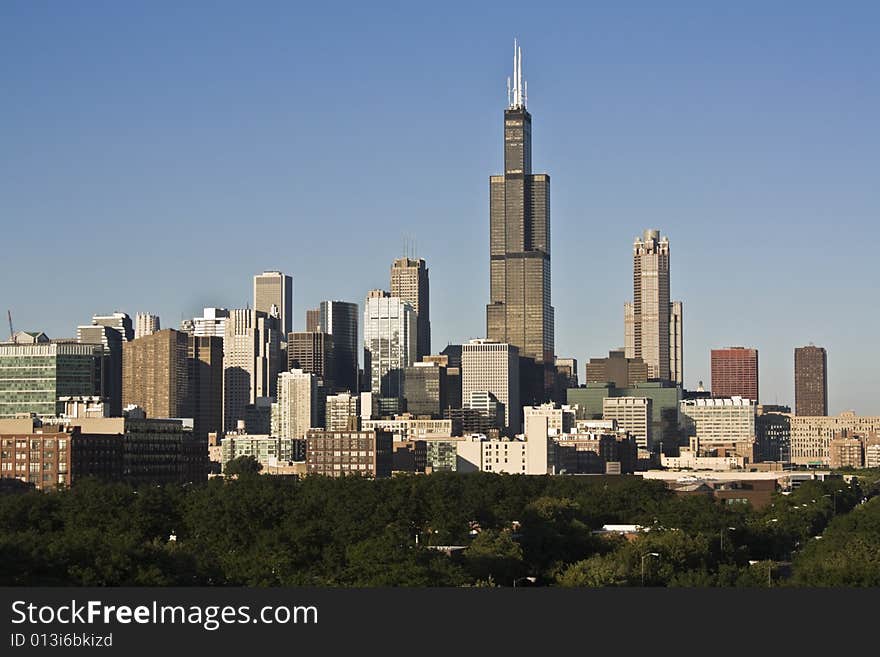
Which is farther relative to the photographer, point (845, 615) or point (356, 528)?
point (356, 528)

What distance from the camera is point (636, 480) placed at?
190 m

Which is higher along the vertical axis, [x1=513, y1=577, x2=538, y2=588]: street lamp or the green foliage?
the green foliage

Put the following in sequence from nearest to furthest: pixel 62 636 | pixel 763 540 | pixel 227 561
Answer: pixel 62 636 < pixel 227 561 < pixel 763 540

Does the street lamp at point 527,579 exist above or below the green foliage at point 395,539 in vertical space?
below

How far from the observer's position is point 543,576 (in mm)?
92500

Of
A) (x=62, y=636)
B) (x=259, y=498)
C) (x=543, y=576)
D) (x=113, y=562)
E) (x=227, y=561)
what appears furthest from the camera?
(x=259, y=498)

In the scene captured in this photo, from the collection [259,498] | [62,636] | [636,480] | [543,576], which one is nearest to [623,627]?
[62,636]

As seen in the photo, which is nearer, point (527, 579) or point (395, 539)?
point (395, 539)

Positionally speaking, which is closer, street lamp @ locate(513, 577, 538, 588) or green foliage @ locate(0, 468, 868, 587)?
green foliage @ locate(0, 468, 868, 587)

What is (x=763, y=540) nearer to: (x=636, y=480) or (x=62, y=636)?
(x=636, y=480)

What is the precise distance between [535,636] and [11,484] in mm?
154478

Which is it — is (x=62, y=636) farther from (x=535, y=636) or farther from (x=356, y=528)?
(x=356, y=528)

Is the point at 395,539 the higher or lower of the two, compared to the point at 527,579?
higher

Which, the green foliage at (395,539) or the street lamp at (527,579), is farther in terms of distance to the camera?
the street lamp at (527,579)
